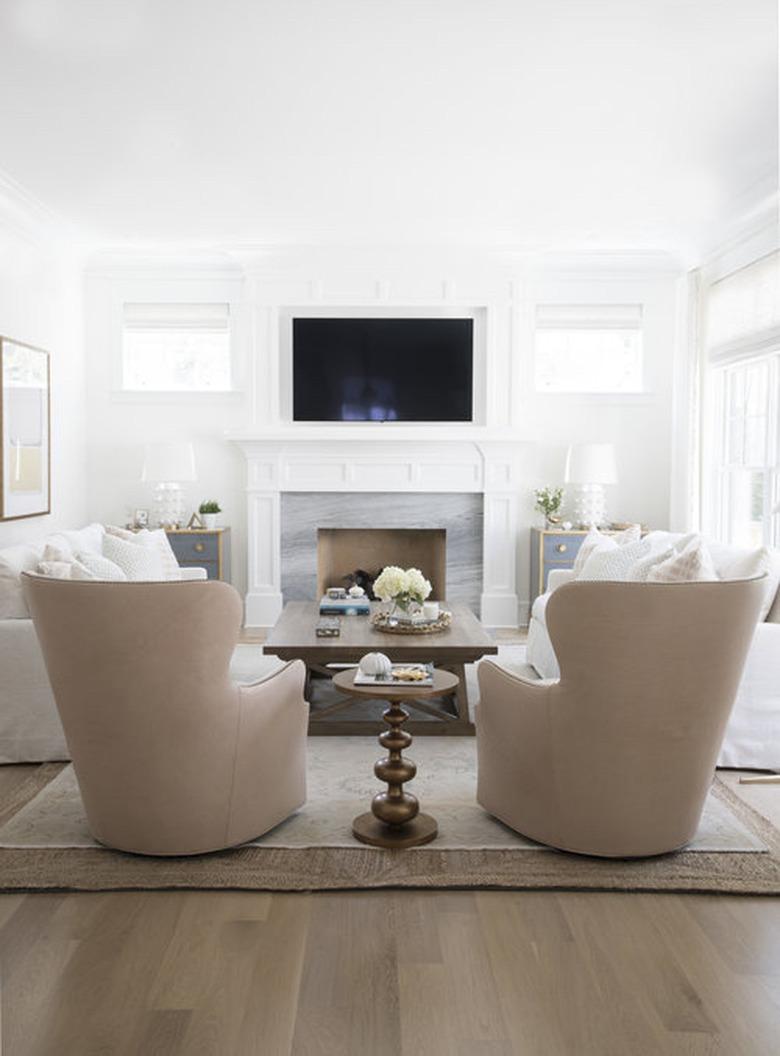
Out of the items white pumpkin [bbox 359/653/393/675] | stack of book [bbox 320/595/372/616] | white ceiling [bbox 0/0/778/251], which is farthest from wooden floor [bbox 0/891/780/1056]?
white ceiling [bbox 0/0/778/251]

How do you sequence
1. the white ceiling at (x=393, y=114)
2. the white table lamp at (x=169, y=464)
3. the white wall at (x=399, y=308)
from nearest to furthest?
the white ceiling at (x=393, y=114) < the white table lamp at (x=169, y=464) < the white wall at (x=399, y=308)

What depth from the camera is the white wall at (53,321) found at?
581 centimetres

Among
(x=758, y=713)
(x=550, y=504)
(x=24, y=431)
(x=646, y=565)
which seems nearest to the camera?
(x=758, y=713)

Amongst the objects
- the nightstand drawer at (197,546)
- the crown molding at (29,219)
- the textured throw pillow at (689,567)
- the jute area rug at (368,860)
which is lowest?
the jute area rug at (368,860)

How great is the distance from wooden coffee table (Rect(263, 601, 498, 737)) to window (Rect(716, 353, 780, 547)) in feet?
7.12

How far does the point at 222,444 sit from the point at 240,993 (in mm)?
5468

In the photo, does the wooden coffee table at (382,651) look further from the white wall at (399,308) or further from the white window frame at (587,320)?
the white window frame at (587,320)

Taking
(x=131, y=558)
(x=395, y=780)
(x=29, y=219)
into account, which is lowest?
(x=395, y=780)

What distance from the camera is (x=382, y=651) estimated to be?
14.0ft

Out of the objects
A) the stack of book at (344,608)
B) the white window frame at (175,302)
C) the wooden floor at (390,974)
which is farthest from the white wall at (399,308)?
the wooden floor at (390,974)

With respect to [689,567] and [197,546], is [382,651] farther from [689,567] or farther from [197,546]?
[197,546]

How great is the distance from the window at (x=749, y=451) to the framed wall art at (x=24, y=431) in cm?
443

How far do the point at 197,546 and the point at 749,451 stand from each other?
12.3ft

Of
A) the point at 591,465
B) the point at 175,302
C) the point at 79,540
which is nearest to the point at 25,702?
the point at 79,540
